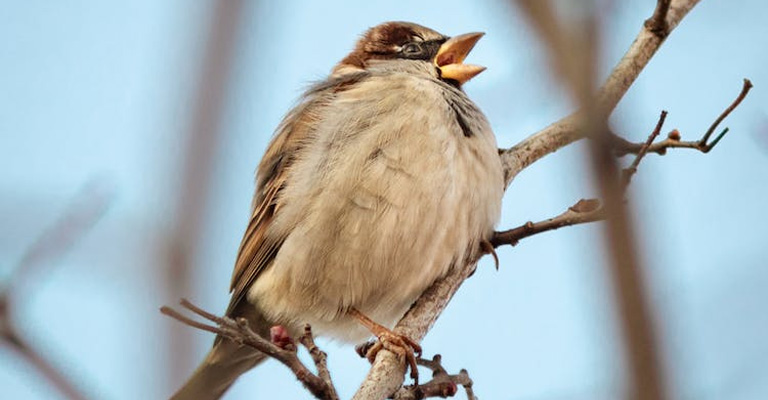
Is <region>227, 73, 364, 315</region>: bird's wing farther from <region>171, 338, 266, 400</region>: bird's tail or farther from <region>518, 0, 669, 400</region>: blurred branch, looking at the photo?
<region>518, 0, 669, 400</region>: blurred branch

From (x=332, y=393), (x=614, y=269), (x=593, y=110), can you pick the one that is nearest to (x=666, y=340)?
(x=614, y=269)

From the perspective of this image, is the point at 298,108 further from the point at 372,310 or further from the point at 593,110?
the point at 593,110

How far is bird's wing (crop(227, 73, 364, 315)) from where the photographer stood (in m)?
4.48

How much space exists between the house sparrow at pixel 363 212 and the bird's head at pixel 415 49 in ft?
0.68

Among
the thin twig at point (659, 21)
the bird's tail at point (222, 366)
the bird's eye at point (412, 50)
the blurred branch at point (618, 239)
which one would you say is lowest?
the bird's tail at point (222, 366)

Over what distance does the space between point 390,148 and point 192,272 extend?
9.48ft

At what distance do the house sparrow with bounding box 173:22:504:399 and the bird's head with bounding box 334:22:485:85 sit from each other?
21cm

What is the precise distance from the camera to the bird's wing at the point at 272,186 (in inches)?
176

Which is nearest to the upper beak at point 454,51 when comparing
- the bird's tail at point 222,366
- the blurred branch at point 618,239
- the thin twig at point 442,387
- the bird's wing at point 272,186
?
the bird's wing at point 272,186

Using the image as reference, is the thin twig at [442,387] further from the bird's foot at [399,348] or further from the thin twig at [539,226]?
the thin twig at [539,226]

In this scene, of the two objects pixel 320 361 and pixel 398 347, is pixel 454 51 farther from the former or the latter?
pixel 320 361

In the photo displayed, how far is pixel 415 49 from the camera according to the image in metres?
5.32

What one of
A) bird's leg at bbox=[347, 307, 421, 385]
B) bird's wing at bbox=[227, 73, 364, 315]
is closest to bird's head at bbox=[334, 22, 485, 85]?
bird's wing at bbox=[227, 73, 364, 315]

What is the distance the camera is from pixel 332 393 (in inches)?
110
